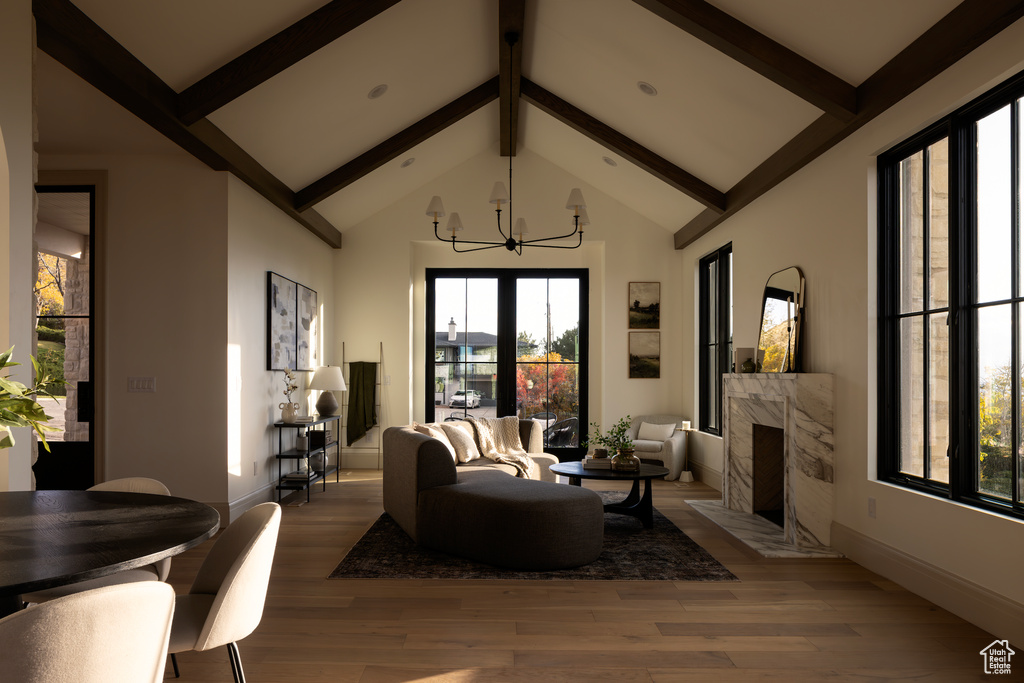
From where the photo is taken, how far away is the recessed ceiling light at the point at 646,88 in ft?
17.0

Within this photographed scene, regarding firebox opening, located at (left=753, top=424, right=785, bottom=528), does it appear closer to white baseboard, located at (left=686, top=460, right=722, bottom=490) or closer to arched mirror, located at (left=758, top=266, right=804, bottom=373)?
arched mirror, located at (left=758, top=266, right=804, bottom=373)

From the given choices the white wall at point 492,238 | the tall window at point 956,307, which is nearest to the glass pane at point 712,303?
the white wall at point 492,238

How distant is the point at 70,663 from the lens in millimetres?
1304

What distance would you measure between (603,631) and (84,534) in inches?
83.1

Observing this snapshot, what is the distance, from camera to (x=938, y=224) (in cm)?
356

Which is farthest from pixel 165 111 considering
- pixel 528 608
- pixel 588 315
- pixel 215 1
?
pixel 588 315

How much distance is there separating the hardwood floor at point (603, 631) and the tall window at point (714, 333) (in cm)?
307

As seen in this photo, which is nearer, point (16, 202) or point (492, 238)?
point (16, 202)

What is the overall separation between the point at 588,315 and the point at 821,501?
4.48m

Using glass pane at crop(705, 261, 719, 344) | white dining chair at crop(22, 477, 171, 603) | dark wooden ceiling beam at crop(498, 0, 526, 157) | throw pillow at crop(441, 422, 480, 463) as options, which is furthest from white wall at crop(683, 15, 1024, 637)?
white dining chair at crop(22, 477, 171, 603)

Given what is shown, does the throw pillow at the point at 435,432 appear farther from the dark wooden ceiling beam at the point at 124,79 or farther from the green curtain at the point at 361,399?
the green curtain at the point at 361,399

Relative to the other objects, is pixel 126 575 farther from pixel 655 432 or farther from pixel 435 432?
pixel 655 432

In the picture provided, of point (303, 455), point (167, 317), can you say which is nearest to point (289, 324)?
point (303, 455)

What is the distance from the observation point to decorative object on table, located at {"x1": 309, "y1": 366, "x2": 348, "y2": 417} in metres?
6.60
